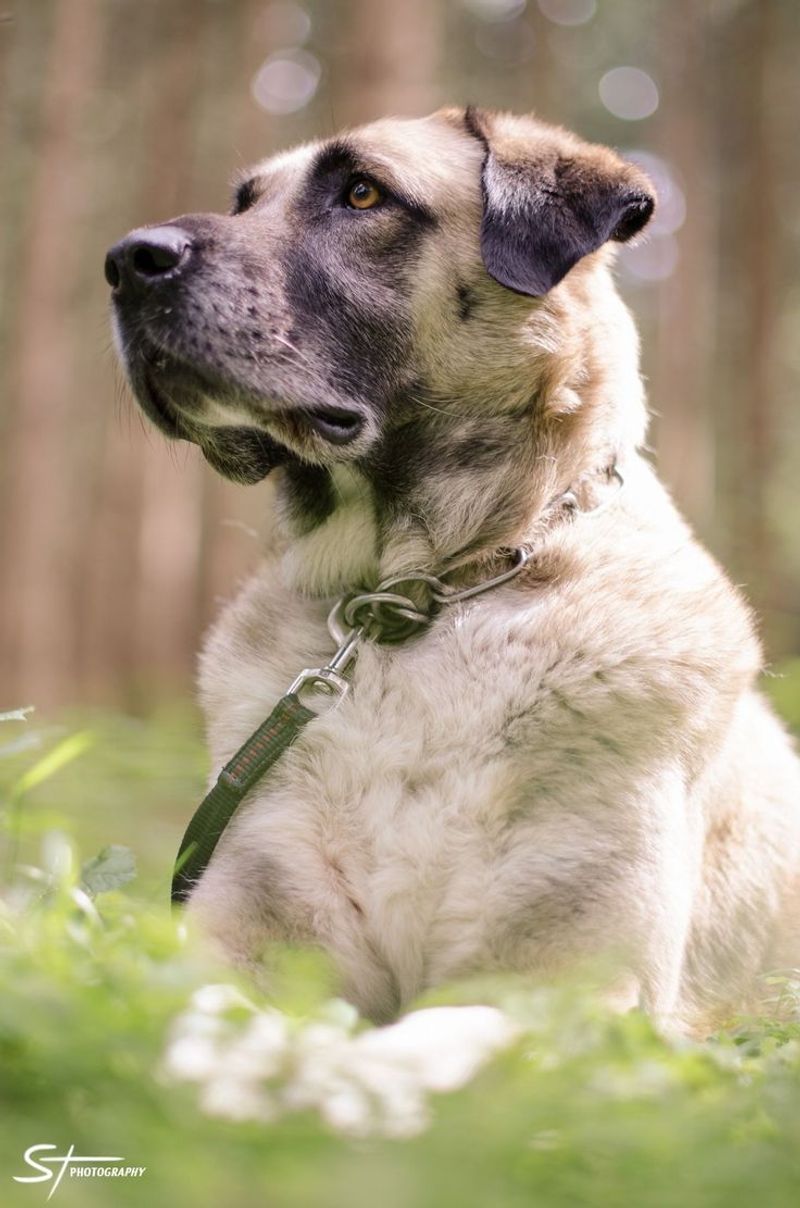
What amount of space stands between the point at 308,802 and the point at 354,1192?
1575 mm

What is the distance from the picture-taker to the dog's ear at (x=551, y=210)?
319 centimetres

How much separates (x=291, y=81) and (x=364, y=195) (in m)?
18.5

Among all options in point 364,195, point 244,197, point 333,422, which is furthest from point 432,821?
point 244,197

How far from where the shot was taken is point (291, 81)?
66.6 ft

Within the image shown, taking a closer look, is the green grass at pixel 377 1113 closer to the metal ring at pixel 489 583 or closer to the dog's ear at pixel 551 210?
the metal ring at pixel 489 583

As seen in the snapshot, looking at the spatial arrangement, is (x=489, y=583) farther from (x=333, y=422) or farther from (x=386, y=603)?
(x=333, y=422)

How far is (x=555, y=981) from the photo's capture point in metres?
2.42

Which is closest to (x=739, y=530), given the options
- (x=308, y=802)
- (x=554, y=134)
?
(x=554, y=134)

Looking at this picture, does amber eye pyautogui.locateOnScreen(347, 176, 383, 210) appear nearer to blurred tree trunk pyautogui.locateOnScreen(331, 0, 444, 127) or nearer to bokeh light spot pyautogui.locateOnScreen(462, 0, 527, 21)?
blurred tree trunk pyautogui.locateOnScreen(331, 0, 444, 127)

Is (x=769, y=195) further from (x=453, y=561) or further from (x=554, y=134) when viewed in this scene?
(x=453, y=561)

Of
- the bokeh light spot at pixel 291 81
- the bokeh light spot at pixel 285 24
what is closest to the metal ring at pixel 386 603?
the bokeh light spot at pixel 285 24

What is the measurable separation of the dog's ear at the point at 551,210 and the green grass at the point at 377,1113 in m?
1.88

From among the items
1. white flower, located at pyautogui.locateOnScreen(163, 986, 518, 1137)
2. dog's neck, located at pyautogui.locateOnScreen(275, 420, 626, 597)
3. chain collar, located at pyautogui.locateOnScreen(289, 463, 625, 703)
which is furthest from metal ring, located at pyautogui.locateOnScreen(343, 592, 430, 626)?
white flower, located at pyautogui.locateOnScreen(163, 986, 518, 1137)

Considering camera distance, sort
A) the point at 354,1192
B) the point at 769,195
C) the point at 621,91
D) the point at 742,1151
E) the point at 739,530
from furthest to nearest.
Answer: the point at 621,91 < the point at 769,195 < the point at 739,530 < the point at 742,1151 < the point at 354,1192
